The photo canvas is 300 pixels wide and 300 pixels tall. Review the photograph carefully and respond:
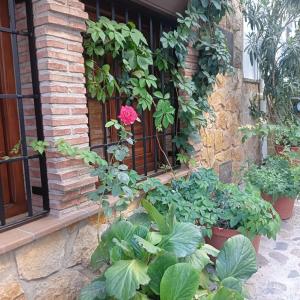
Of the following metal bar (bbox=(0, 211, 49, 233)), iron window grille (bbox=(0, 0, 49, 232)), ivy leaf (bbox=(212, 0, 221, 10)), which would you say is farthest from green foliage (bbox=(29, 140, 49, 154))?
ivy leaf (bbox=(212, 0, 221, 10))

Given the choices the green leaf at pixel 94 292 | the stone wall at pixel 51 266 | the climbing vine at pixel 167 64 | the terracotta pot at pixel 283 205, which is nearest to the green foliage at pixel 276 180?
the terracotta pot at pixel 283 205

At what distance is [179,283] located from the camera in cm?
149

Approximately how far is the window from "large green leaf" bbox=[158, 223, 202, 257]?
80 centimetres

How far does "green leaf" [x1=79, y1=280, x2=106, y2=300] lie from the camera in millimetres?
1616

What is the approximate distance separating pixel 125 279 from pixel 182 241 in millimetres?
391

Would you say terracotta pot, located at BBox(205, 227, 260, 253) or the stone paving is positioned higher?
terracotta pot, located at BBox(205, 227, 260, 253)

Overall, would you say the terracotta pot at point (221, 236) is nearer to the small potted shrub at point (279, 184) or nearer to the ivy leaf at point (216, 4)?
the small potted shrub at point (279, 184)

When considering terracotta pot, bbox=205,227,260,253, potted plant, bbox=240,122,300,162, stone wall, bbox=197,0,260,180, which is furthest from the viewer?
potted plant, bbox=240,122,300,162

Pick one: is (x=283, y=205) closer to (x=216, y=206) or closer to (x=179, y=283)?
(x=216, y=206)

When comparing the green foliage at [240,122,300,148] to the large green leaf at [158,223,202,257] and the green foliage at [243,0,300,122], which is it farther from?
the large green leaf at [158,223,202,257]

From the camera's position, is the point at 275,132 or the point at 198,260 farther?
the point at 275,132

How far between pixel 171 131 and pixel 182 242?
147 cm

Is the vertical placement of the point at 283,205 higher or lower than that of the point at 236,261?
lower

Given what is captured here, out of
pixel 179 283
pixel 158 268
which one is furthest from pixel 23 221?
pixel 179 283
